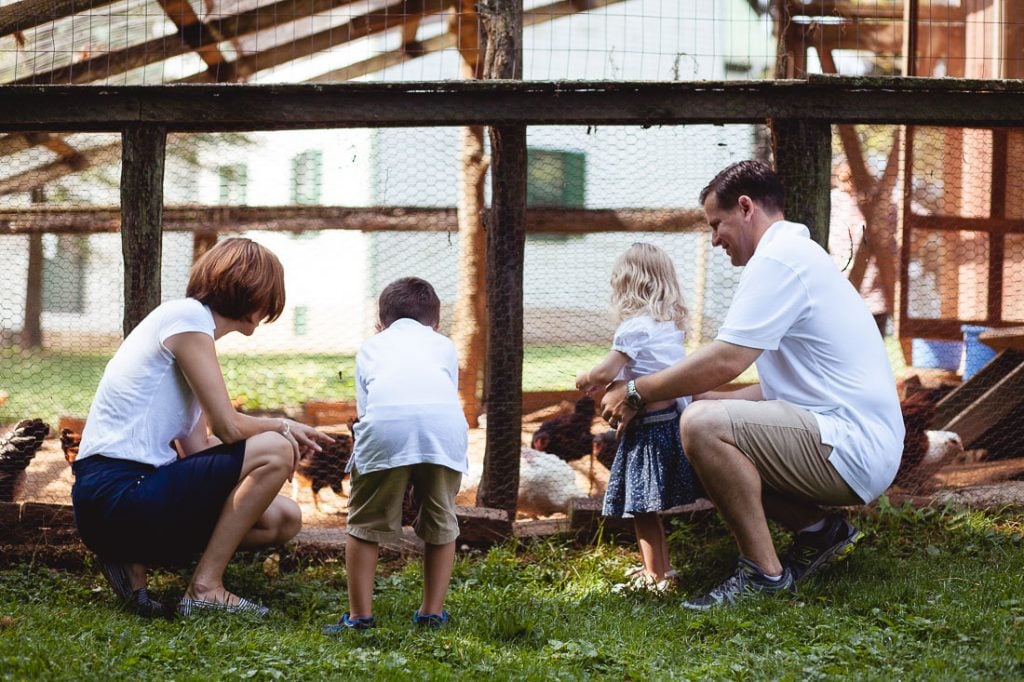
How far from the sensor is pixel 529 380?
19.2ft

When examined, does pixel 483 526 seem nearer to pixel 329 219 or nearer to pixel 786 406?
pixel 786 406

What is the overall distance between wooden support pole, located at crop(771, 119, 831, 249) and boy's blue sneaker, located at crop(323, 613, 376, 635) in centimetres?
266

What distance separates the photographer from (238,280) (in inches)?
136

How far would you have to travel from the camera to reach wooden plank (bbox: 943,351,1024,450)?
18.2ft

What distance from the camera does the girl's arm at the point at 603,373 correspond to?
3779 mm

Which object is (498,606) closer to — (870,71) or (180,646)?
(180,646)

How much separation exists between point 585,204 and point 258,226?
2072 millimetres

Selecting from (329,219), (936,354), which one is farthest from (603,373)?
(936,354)

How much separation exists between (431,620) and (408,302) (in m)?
1.09

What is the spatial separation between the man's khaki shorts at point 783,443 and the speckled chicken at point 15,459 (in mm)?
3436

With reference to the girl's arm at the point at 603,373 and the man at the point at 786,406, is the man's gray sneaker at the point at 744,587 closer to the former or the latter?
the man at the point at 786,406

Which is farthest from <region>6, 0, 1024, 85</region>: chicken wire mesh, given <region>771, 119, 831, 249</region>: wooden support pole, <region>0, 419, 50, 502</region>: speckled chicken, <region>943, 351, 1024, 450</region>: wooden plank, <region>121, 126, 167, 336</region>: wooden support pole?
<region>943, 351, 1024, 450</region>: wooden plank

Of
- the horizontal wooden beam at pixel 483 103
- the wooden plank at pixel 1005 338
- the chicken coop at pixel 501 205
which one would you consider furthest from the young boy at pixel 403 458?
the wooden plank at pixel 1005 338

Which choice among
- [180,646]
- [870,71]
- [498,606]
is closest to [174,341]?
[180,646]
